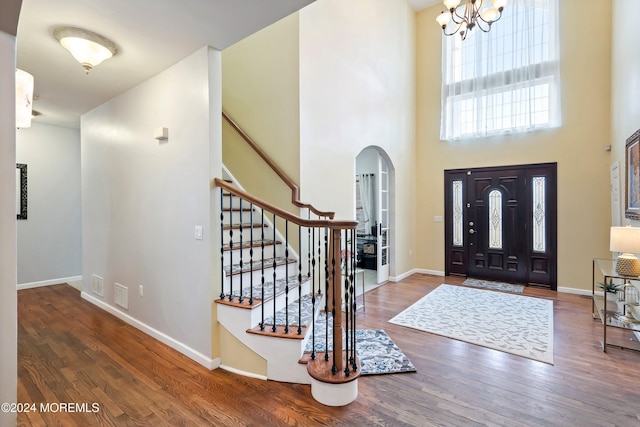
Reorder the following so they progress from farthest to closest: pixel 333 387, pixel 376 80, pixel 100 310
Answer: pixel 376 80, pixel 100 310, pixel 333 387

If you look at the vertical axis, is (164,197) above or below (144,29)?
below

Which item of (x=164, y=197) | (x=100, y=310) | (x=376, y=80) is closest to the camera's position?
(x=164, y=197)

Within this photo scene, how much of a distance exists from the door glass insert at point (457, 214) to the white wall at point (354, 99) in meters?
0.79

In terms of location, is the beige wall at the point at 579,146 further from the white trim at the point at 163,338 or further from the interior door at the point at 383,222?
the white trim at the point at 163,338

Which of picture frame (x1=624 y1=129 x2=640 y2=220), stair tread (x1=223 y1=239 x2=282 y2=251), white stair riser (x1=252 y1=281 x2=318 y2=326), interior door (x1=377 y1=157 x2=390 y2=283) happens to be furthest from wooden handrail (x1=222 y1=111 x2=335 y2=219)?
picture frame (x1=624 y1=129 x2=640 y2=220)

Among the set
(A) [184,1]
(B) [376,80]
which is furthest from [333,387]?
(B) [376,80]

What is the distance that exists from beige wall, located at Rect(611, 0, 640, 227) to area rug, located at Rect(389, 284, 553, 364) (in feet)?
4.95

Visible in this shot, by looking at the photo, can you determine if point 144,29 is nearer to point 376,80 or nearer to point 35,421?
point 35,421

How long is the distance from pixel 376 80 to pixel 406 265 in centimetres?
342

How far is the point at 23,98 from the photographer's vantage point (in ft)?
6.13

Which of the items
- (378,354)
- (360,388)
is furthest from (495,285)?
(360,388)

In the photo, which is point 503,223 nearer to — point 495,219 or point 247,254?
point 495,219

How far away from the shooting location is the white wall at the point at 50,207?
4.78 meters

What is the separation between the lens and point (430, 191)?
20.3 ft
